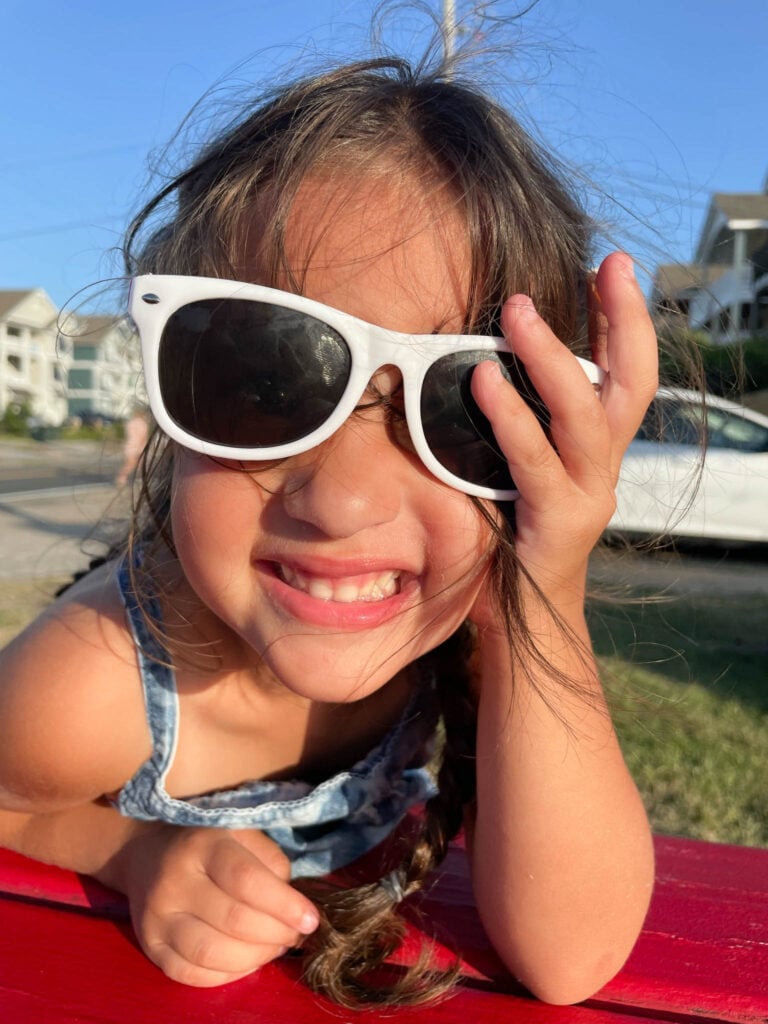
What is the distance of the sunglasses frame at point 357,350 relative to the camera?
1.11m

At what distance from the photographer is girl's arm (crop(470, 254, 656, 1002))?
109 cm

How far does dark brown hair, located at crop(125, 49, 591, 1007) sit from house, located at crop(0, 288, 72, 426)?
1811 inches

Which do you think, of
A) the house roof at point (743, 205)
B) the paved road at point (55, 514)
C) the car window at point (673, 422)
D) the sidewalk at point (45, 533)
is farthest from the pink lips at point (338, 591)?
the house roof at point (743, 205)

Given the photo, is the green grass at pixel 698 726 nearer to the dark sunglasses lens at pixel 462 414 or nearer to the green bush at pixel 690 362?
the green bush at pixel 690 362

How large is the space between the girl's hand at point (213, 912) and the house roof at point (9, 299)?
4872cm

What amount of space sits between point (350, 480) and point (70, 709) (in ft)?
1.82

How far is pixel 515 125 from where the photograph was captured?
4.55 ft

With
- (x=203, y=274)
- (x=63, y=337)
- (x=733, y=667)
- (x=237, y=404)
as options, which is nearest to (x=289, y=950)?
(x=237, y=404)

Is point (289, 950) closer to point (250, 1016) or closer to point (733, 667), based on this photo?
point (250, 1016)

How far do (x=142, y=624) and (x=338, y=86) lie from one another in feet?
2.83

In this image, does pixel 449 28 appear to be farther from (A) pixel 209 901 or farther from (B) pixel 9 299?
(B) pixel 9 299

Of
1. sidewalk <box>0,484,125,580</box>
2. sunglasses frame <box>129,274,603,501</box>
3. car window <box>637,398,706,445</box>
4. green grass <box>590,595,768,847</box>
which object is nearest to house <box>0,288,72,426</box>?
sidewalk <box>0,484,125,580</box>

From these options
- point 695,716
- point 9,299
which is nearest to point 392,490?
point 695,716

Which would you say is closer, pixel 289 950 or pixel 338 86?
pixel 289 950
